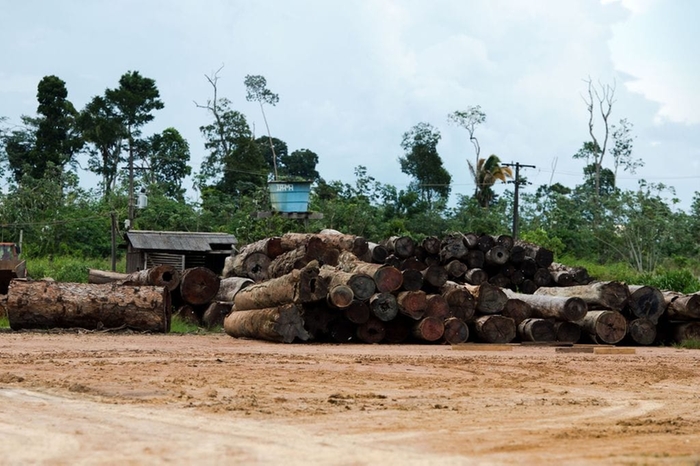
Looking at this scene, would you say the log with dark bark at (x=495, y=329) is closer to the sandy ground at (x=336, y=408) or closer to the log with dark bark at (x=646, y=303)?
the log with dark bark at (x=646, y=303)

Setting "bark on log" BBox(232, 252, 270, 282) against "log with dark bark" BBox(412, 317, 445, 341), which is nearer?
"log with dark bark" BBox(412, 317, 445, 341)

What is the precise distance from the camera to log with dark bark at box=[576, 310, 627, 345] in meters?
21.8

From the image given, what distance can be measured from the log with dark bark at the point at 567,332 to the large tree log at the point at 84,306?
27.6ft

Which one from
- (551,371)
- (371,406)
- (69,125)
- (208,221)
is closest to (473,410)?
(371,406)

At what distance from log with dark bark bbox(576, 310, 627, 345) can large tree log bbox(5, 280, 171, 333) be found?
29.8ft

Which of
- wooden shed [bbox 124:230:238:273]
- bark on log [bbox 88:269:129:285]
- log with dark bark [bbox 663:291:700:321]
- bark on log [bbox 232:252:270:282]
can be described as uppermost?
wooden shed [bbox 124:230:238:273]

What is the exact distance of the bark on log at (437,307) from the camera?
70.2 ft

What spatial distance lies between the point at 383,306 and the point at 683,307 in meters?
6.61

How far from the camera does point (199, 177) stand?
64750mm

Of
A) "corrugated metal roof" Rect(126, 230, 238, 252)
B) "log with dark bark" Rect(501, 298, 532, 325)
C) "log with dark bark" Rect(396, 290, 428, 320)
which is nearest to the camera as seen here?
"log with dark bark" Rect(396, 290, 428, 320)

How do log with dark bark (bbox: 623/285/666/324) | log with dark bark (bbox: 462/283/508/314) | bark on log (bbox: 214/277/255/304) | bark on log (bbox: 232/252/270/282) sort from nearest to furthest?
log with dark bark (bbox: 462/283/508/314) → log with dark bark (bbox: 623/285/666/324) → bark on log (bbox: 214/277/255/304) → bark on log (bbox: 232/252/270/282)

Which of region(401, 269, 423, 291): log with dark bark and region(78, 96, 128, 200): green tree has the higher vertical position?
region(78, 96, 128, 200): green tree

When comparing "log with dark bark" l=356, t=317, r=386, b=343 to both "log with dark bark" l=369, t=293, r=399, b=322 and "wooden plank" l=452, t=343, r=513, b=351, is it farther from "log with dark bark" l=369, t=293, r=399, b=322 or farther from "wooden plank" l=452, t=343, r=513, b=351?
"wooden plank" l=452, t=343, r=513, b=351

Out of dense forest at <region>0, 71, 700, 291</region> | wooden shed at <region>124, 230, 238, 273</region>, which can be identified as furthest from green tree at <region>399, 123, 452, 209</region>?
wooden shed at <region>124, 230, 238, 273</region>
